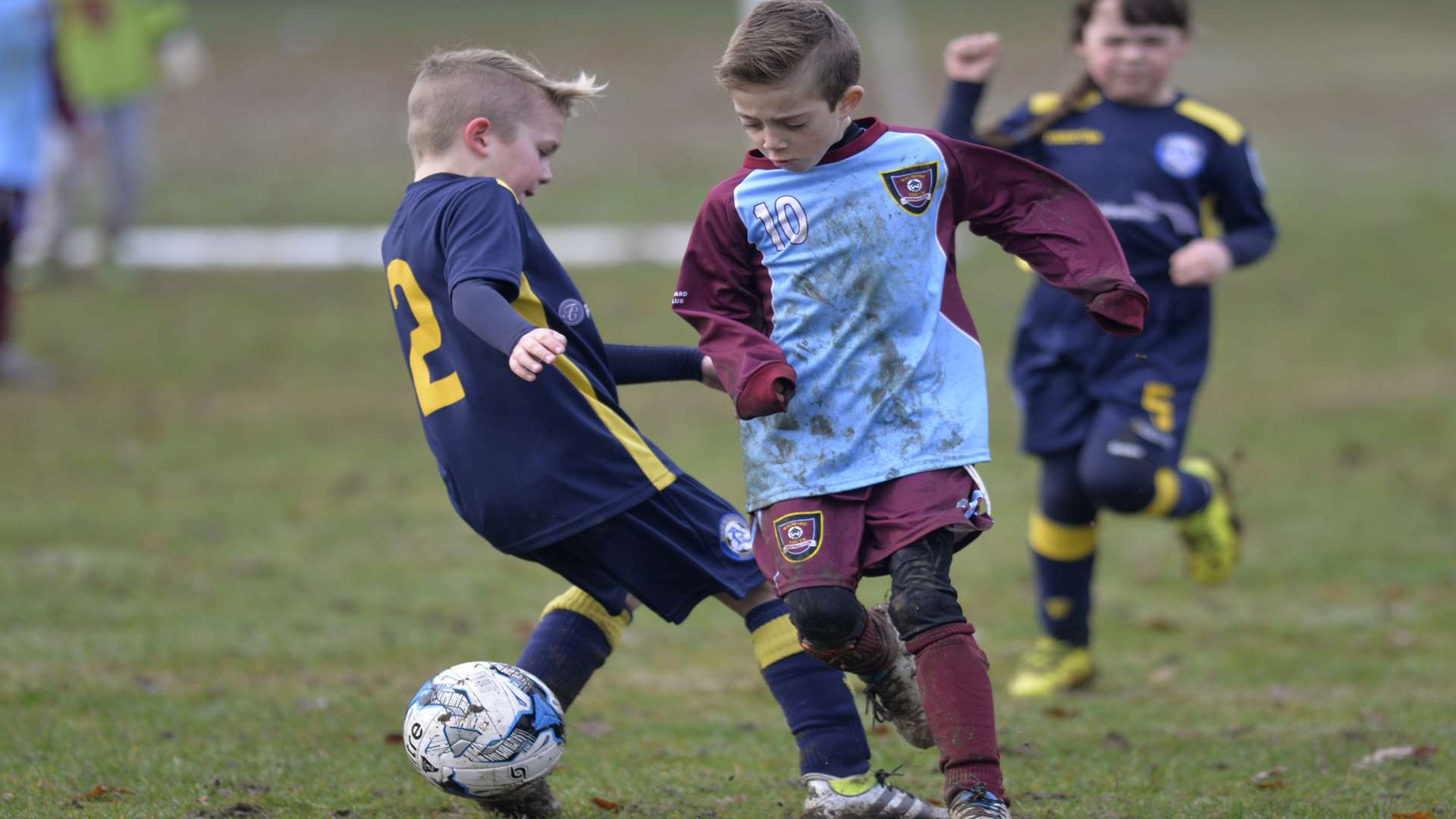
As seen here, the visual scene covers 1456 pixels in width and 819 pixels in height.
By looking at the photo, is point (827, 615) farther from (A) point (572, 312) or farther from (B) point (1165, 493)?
(B) point (1165, 493)

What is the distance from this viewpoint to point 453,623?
Result: 6.66 m

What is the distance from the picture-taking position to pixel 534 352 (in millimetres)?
3299

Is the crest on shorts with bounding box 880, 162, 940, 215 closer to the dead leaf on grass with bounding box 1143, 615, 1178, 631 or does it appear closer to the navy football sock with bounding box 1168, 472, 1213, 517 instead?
the navy football sock with bounding box 1168, 472, 1213, 517

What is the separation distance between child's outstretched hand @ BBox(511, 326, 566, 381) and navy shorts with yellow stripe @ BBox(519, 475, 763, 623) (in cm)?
63

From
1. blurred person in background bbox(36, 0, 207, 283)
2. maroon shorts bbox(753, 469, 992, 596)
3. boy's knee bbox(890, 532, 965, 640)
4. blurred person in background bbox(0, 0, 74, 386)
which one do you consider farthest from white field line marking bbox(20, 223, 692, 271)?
boy's knee bbox(890, 532, 965, 640)

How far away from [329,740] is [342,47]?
69.5 ft

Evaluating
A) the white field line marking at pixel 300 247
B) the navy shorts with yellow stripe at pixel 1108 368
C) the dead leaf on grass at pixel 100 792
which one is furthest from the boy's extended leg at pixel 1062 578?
the white field line marking at pixel 300 247

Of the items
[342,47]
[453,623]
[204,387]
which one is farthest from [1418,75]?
[453,623]

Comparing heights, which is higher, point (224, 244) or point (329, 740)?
point (329, 740)

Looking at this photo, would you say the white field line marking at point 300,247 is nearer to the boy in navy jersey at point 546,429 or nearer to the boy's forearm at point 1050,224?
the boy in navy jersey at point 546,429

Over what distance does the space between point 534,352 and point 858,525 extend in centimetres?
85

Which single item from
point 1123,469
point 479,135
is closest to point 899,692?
point 479,135

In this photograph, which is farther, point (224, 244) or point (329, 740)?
point (224, 244)

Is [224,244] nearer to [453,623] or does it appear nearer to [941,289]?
[453,623]
